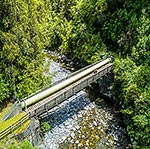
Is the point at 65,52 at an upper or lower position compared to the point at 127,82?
lower

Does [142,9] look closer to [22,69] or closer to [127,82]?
[127,82]


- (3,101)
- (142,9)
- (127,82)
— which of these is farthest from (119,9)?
(3,101)

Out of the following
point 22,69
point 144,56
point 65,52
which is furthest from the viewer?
point 65,52

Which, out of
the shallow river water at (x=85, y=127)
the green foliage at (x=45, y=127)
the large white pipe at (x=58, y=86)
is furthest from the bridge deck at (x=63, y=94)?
the shallow river water at (x=85, y=127)

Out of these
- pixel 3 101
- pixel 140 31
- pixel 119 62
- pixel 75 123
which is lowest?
pixel 75 123

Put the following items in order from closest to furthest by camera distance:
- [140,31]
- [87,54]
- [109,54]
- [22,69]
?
1. [22,69]
2. [140,31]
3. [109,54]
4. [87,54]
